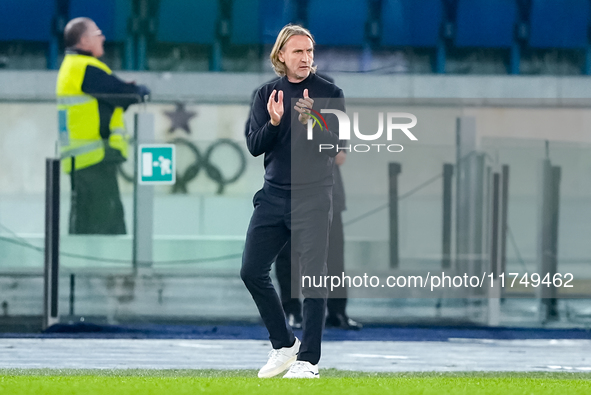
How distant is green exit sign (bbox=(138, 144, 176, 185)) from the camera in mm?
6680

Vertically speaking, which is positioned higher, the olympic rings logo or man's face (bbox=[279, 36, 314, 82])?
man's face (bbox=[279, 36, 314, 82])

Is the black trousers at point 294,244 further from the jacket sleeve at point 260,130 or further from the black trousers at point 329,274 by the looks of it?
the black trousers at point 329,274

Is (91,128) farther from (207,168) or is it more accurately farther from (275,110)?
(275,110)

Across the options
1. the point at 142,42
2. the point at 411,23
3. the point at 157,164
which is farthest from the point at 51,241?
the point at 411,23

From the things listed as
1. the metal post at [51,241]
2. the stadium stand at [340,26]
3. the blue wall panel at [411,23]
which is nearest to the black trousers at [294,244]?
the metal post at [51,241]

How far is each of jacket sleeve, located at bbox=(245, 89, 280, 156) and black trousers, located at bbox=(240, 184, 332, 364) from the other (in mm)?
184

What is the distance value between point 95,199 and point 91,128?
58 centimetres

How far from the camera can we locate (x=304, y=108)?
12.1 feet

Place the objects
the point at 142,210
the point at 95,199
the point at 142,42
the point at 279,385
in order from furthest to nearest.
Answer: the point at 142,42 → the point at 142,210 → the point at 95,199 → the point at 279,385

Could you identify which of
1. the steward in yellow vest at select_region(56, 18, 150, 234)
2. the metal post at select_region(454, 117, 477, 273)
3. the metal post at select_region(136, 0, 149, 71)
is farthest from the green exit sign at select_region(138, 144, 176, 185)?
the metal post at select_region(136, 0, 149, 71)

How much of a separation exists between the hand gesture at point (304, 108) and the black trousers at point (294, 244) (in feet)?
1.05

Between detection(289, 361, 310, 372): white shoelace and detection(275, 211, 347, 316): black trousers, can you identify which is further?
detection(275, 211, 347, 316): black trousers

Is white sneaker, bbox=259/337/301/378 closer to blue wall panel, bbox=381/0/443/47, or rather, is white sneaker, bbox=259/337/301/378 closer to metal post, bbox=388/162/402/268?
metal post, bbox=388/162/402/268

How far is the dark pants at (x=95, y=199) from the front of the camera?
259 inches
